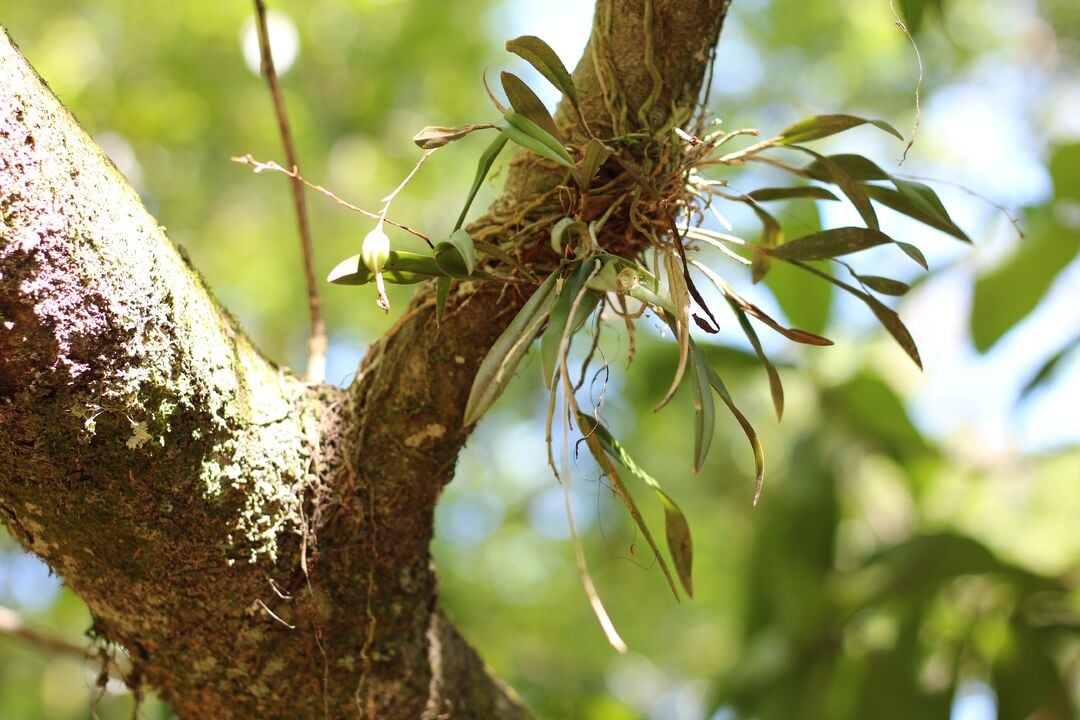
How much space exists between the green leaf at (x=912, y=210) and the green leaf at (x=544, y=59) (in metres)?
0.30

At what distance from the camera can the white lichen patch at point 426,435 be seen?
2.51ft

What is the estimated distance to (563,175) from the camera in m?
0.74

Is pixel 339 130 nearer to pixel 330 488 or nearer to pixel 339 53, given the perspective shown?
pixel 339 53

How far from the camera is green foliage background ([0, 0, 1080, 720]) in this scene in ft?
5.69

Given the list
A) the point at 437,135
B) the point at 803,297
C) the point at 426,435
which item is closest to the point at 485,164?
the point at 437,135

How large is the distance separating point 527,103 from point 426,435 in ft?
0.94

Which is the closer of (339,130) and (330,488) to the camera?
(330,488)

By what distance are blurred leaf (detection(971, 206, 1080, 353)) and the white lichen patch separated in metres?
1.10

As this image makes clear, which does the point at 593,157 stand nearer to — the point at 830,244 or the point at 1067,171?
the point at 830,244

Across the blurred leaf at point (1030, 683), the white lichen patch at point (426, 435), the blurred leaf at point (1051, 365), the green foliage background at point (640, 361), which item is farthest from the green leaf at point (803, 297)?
the white lichen patch at point (426, 435)

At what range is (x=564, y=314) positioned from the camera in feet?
1.92

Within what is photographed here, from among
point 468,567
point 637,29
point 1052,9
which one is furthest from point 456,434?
point 1052,9

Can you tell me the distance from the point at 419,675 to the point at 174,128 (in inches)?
105

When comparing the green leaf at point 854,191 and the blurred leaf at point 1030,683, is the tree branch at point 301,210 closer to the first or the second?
the green leaf at point 854,191
